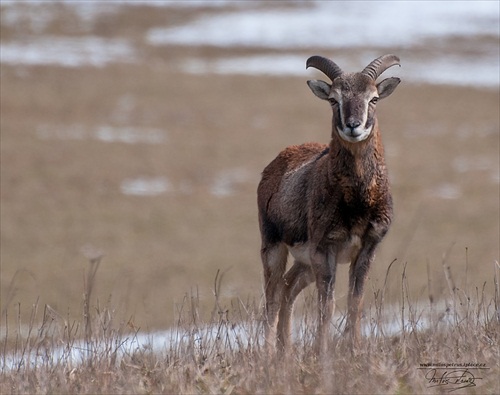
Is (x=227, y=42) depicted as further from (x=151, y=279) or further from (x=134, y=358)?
(x=134, y=358)

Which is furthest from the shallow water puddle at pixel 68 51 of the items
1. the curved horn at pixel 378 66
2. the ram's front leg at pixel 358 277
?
the ram's front leg at pixel 358 277

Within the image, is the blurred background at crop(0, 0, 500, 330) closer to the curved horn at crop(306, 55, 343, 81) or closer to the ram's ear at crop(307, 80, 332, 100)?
the ram's ear at crop(307, 80, 332, 100)

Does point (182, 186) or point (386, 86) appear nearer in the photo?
point (386, 86)

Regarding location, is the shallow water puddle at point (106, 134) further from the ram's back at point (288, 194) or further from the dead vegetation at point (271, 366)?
the dead vegetation at point (271, 366)

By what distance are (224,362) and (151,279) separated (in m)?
13.1

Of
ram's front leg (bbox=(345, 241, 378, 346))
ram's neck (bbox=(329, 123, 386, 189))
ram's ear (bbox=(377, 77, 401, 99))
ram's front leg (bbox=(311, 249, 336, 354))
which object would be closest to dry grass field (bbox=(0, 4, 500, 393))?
ram's front leg (bbox=(345, 241, 378, 346))

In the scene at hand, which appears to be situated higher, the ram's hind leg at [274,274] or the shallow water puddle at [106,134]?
the shallow water puddle at [106,134]

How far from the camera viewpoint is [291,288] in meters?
10.6

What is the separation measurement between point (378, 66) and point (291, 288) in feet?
7.94

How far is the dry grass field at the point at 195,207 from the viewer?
765 cm

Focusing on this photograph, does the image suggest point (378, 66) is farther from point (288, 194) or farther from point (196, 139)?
point (196, 139)

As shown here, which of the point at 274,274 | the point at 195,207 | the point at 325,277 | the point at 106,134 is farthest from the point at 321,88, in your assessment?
the point at 106,134

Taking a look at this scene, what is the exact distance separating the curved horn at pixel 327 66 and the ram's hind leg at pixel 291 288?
76.5 inches

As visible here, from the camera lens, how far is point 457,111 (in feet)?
139
